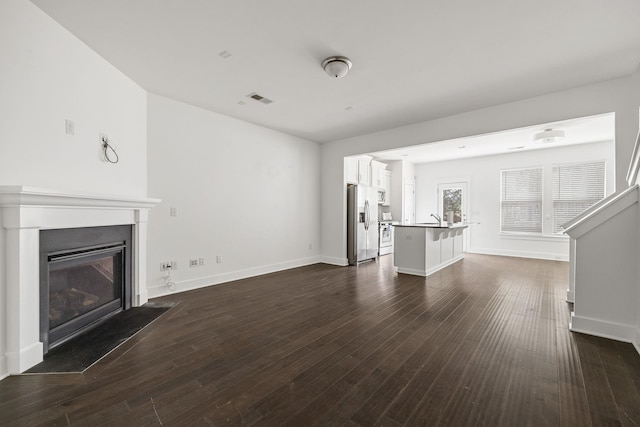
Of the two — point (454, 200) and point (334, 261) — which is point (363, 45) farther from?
point (454, 200)

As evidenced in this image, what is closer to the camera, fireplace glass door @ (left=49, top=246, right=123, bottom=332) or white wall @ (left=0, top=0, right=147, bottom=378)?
white wall @ (left=0, top=0, right=147, bottom=378)

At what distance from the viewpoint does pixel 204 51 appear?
271 centimetres

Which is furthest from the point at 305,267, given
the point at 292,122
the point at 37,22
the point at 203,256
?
the point at 37,22

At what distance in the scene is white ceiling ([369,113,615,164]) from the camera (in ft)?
16.2

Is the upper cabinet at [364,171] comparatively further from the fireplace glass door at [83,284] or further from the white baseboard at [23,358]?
the white baseboard at [23,358]

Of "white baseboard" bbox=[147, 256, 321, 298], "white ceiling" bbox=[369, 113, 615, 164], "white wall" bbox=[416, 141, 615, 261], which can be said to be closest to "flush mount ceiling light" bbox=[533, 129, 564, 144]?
"white ceiling" bbox=[369, 113, 615, 164]

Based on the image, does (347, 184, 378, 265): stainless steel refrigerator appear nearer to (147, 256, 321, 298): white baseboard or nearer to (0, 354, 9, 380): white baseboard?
(147, 256, 321, 298): white baseboard

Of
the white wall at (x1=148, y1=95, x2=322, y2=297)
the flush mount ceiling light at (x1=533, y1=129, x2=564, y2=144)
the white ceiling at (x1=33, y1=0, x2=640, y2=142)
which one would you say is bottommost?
the white wall at (x1=148, y1=95, x2=322, y2=297)

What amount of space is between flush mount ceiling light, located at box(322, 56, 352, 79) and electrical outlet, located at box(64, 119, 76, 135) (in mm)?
2543

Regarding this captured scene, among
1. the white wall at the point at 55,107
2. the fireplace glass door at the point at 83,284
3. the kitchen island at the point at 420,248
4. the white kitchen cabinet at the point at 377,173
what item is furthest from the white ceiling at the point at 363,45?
the white kitchen cabinet at the point at 377,173

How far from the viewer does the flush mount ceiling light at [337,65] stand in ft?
9.14

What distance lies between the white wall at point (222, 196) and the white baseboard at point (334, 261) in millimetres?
370

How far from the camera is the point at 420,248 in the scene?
5.00 meters

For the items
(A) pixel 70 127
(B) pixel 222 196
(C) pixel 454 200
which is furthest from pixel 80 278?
(C) pixel 454 200
